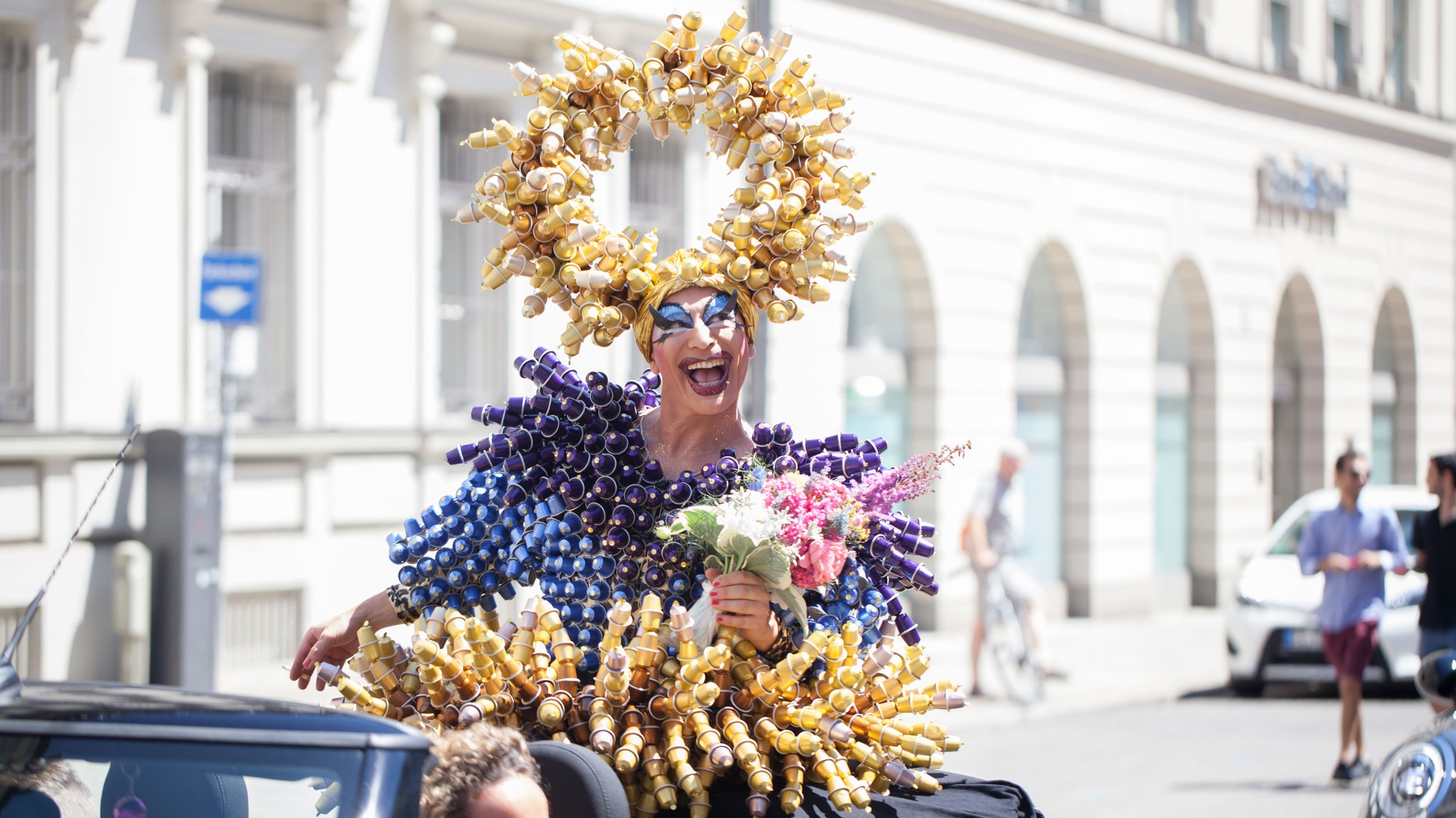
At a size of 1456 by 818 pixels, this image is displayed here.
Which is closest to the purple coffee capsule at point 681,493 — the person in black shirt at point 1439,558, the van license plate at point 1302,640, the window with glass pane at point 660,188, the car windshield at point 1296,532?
the person in black shirt at point 1439,558

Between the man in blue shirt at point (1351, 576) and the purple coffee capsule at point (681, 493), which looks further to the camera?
the man in blue shirt at point (1351, 576)

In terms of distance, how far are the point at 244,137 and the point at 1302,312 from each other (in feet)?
52.1

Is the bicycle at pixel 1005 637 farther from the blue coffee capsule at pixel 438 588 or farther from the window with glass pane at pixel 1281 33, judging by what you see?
the window with glass pane at pixel 1281 33

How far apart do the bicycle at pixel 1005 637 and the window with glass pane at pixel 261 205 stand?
5.14 metres

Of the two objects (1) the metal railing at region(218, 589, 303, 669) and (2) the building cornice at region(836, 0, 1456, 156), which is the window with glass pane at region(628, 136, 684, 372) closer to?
(2) the building cornice at region(836, 0, 1456, 156)

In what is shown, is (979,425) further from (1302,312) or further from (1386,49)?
(1386,49)

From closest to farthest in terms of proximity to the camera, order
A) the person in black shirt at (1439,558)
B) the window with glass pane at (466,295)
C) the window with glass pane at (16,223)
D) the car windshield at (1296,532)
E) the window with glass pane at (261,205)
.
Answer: the person in black shirt at (1439,558)
the window with glass pane at (16,223)
the window with glass pane at (261,205)
the window with glass pane at (466,295)
the car windshield at (1296,532)

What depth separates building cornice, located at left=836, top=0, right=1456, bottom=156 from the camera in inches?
639

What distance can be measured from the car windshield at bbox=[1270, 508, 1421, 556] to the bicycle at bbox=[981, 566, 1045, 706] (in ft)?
7.79

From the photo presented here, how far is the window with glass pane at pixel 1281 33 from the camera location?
2194 cm

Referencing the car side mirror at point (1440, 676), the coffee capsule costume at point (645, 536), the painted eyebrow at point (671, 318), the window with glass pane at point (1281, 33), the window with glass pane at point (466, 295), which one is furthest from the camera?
the window with glass pane at point (1281, 33)

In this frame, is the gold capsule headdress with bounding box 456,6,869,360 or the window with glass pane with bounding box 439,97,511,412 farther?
the window with glass pane with bounding box 439,97,511,412

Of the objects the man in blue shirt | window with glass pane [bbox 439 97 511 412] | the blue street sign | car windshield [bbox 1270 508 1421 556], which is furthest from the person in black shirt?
window with glass pane [bbox 439 97 511 412]

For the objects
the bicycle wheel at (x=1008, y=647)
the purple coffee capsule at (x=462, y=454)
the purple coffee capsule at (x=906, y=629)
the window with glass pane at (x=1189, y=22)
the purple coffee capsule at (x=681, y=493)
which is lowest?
the bicycle wheel at (x=1008, y=647)
